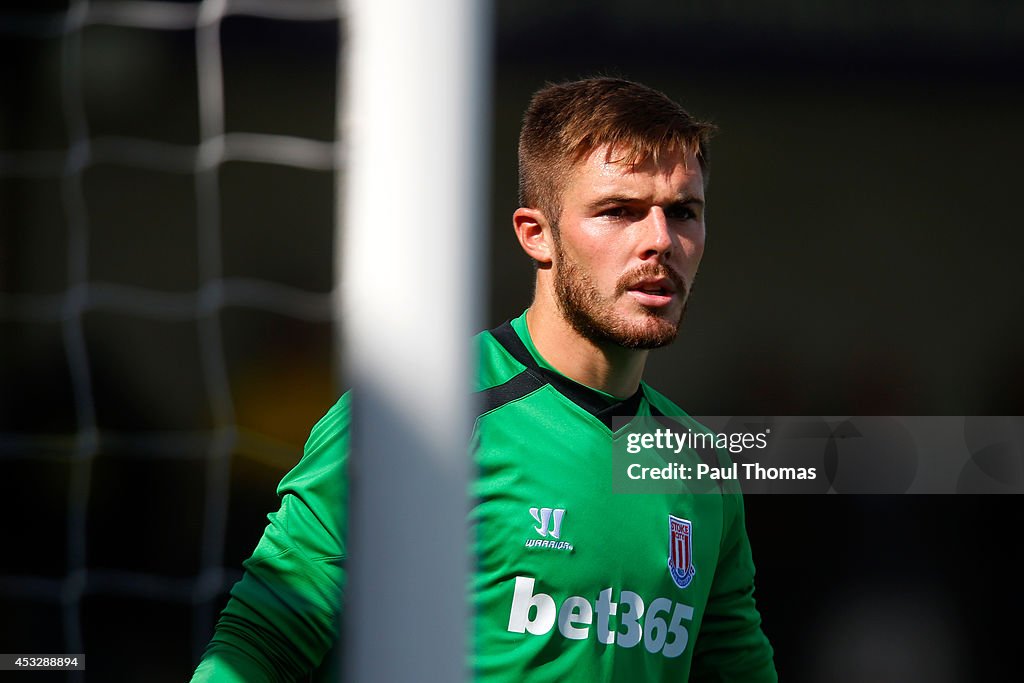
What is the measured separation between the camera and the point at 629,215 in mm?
1442

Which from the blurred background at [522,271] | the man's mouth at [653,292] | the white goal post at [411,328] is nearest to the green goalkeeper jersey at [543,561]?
the man's mouth at [653,292]

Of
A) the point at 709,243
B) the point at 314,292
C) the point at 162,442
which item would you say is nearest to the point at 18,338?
the point at 162,442

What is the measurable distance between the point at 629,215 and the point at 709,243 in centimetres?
213

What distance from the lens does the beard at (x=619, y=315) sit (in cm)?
142

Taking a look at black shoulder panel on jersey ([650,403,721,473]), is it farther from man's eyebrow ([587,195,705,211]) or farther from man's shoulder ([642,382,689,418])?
man's eyebrow ([587,195,705,211])

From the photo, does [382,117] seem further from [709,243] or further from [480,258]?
[709,243]

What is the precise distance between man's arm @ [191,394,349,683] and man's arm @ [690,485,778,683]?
556 millimetres

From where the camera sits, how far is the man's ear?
4.98 feet

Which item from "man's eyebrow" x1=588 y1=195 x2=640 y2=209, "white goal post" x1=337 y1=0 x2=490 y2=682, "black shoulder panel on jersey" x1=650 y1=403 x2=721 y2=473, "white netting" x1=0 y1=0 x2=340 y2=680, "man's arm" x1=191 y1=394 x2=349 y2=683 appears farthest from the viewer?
"white netting" x1=0 y1=0 x2=340 y2=680

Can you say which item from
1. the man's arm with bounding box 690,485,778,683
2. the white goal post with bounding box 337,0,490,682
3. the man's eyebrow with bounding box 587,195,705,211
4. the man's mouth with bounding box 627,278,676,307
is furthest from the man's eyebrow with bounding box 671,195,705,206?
the white goal post with bounding box 337,0,490,682

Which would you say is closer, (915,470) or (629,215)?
(629,215)

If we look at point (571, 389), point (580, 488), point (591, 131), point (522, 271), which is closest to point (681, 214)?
point (591, 131)

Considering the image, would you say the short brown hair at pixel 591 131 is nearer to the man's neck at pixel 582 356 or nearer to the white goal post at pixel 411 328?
the man's neck at pixel 582 356

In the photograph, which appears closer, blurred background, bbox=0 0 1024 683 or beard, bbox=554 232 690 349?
beard, bbox=554 232 690 349
